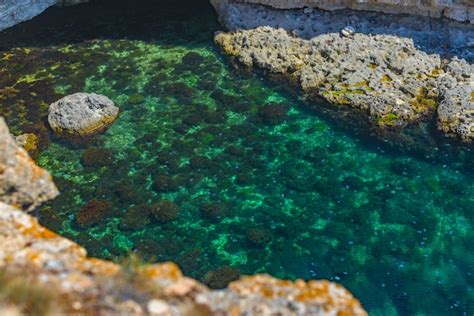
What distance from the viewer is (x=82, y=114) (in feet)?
87.1

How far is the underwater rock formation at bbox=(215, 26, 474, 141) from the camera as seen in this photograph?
25.6m

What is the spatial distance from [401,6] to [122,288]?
23221 millimetres

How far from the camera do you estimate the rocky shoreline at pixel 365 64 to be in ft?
84.0

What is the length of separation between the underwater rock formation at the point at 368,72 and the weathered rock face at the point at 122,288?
1573cm

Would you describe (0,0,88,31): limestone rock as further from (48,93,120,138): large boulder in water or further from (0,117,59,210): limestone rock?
(0,117,59,210): limestone rock

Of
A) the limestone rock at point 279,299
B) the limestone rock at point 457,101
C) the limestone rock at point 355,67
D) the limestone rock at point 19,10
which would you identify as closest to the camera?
the limestone rock at point 279,299

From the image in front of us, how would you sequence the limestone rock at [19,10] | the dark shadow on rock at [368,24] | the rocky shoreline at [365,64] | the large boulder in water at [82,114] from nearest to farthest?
the rocky shoreline at [365,64]
the large boulder in water at [82,114]
the dark shadow on rock at [368,24]
the limestone rock at [19,10]

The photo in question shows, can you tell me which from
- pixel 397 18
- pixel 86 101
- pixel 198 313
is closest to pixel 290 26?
pixel 397 18

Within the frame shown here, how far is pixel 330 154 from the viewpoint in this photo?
24.6 meters

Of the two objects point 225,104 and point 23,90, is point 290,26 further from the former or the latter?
point 23,90

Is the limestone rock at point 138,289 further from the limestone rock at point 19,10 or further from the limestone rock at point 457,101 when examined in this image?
the limestone rock at point 19,10

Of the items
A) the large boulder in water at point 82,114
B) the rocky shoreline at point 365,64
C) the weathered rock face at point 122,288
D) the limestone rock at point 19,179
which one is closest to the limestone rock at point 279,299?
the weathered rock face at point 122,288

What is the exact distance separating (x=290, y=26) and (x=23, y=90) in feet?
45.7

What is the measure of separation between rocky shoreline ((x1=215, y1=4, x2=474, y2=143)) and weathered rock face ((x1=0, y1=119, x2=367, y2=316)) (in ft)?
50.6
